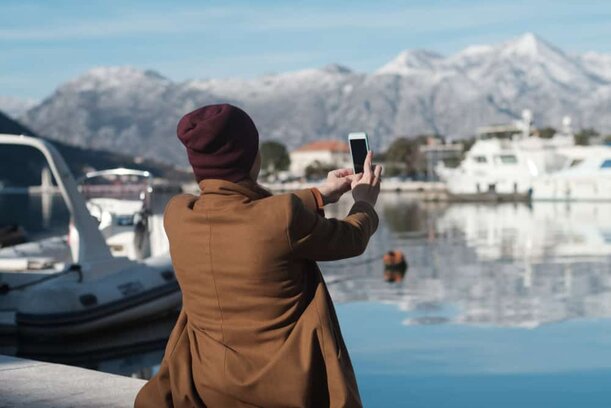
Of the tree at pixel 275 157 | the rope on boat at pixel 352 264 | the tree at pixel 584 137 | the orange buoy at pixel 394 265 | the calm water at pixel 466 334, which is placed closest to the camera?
the calm water at pixel 466 334

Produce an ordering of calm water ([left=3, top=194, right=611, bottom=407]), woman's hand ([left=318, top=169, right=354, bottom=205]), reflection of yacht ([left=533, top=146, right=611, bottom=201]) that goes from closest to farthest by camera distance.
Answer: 1. woman's hand ([left=318, top=169, right=354, bottom=205])
2. calm water ([left=3, top=194, right=611, bottom=407])
3. reflection of yacht ([left=533, top=146, right=611, bottom=201])

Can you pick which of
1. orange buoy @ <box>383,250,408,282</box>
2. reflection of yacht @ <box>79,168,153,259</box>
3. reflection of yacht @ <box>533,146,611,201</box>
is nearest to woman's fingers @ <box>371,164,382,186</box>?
reflection of yacht @ <box>79,168,153,259</box>

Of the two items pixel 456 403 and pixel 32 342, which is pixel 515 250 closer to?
pixel 32 342

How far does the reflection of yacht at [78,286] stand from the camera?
1580 cm

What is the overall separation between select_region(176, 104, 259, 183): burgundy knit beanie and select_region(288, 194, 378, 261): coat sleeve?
27 cm

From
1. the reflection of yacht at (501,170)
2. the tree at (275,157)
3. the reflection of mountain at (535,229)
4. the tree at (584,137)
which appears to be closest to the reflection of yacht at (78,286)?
the reflection of mountain at (535,229)

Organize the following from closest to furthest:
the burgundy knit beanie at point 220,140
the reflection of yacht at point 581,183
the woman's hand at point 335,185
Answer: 1. the burgundy knit beanie at point 220,140
2. the woman's hand at point 335,185
3. the reflection of yacht at point 581,183

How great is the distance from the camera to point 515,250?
33.1m

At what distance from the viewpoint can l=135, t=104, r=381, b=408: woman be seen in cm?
384

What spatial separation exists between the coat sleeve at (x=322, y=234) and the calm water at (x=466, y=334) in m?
7.65

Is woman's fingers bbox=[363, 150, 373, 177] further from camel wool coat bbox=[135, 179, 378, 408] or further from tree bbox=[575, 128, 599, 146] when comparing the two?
tree bbox=[575, 128, 599, 146]

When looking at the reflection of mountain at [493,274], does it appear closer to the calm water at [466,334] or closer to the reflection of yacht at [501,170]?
the calm water at [466,334]

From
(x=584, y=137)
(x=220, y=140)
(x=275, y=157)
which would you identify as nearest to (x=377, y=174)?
(x=220, y=140)

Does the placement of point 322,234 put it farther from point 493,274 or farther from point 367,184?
point 493,274
